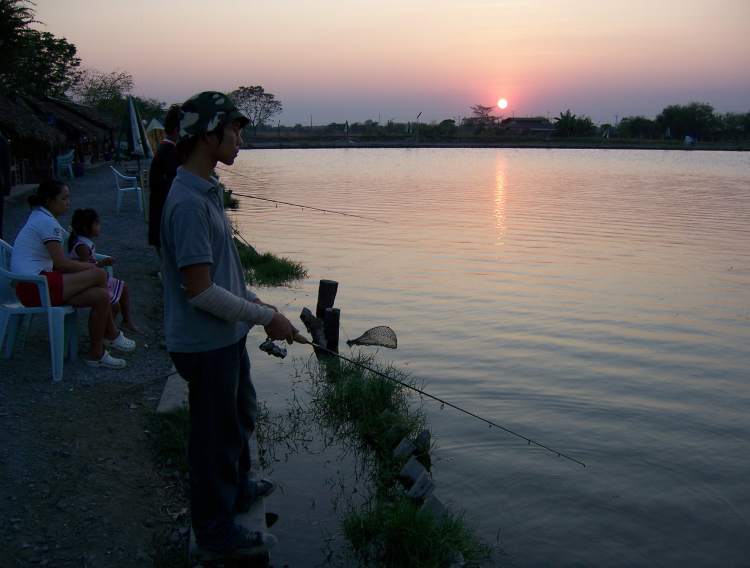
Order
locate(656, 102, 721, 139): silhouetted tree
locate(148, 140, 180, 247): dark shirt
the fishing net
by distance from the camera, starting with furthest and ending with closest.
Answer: locate(656, 102, 721, 139): silhouetted tree → the fishing net → locate(148, 140, 180, 247): dark shirt

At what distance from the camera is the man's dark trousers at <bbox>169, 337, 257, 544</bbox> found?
10.0 feet

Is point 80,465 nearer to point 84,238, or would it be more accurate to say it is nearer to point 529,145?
point 84,238

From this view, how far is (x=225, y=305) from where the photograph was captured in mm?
2926

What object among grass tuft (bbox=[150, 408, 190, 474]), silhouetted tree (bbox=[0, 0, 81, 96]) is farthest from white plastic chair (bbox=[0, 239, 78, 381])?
silhouetted tree (bbox=[0, 0, 81, 96])

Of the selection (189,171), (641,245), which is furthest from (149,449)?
(641,245)

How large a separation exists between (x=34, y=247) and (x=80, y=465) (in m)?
1.95

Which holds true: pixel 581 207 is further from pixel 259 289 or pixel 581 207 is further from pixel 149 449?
pixel 149 449

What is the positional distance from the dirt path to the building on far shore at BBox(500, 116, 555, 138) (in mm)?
110093

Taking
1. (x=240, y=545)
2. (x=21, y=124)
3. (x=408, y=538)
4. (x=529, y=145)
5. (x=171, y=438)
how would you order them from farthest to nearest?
(x=529, y=145), (x=21, y=124), (x=171, y=438), (x=408, y=538), (x=240, y=545)

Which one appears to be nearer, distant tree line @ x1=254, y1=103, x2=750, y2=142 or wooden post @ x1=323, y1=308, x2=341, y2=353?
wooden post @ x1=323, y1=308, x2=341, y2=353

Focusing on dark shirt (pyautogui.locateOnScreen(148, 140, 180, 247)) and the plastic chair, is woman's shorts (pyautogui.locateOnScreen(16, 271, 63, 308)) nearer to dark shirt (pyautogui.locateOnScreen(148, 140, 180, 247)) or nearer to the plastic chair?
dark shirt (pyautogui.locateOnScreen(148, 140, 180, 247))

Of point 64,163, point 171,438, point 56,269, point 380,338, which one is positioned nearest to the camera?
point 171,438

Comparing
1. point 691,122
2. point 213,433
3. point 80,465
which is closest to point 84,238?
point 80,465

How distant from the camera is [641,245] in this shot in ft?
56.4
